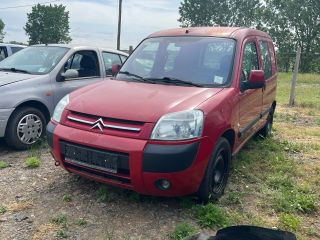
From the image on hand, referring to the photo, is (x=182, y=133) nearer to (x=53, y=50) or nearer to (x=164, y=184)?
(x=164, y=184)

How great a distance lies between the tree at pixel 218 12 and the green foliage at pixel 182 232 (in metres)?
57.0

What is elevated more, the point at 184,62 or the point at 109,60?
the point at 184,62

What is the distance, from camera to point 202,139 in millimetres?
3455

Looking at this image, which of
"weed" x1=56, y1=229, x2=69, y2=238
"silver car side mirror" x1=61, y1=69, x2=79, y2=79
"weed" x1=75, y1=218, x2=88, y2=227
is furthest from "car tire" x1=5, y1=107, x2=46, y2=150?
"weed" x1=56, y1=229, x2=69, y2=238

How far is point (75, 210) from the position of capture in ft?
12.3

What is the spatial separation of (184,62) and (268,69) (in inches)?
84.7

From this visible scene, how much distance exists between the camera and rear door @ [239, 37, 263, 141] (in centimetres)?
453

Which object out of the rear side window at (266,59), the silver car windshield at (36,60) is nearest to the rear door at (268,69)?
the rear side window at (266,59)

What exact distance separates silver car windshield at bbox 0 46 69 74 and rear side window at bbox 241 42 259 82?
9.96ft

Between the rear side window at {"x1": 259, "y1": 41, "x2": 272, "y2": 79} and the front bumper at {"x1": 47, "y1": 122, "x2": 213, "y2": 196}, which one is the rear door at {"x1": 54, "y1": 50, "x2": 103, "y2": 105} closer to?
the front bumper at {"x1": 47, "y1": 122, "x2": 213, "y2": 196}

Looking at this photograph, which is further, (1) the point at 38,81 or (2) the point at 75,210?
(1) the point at 38,81

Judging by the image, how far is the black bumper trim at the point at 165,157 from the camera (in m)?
3.29

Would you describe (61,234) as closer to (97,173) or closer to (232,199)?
(97,173)

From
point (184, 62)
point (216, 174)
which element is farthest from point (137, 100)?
point (216, 174)
